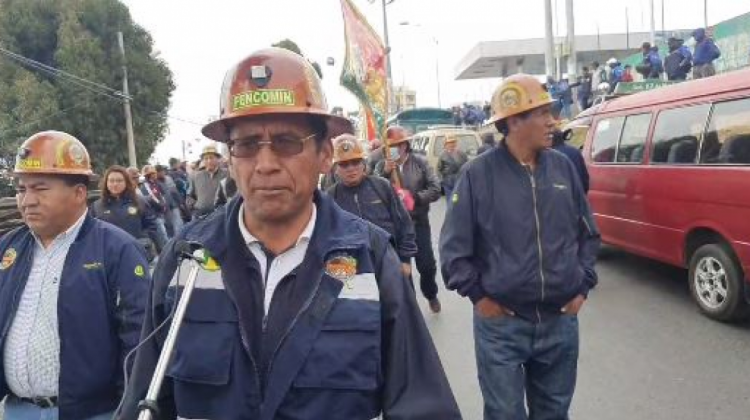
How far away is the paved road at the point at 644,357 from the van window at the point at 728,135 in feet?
5.07

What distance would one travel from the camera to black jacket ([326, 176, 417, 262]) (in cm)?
526

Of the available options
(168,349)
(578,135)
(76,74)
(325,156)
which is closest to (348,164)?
(325,156)

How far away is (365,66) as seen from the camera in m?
6.37

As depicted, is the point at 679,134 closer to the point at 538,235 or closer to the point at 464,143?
the point at 538,235

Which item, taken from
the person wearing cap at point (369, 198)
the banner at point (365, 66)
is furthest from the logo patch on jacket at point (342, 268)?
the banner at point (365, 66)

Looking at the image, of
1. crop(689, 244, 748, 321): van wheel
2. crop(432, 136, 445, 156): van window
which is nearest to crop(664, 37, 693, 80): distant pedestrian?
crop(432, 136, 445, 156): van window

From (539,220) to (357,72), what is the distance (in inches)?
144

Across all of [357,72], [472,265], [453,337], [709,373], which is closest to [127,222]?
[357,72]

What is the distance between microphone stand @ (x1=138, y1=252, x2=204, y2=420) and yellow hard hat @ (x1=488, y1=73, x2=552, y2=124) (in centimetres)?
203

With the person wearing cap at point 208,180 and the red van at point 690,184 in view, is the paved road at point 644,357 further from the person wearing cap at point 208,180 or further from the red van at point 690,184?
the person wearing cap at point 208,180

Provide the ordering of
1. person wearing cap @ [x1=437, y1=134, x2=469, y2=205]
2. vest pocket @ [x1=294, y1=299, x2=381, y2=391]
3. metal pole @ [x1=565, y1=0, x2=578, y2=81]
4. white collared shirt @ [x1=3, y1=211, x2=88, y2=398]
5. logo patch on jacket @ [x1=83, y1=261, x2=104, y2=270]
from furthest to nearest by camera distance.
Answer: metal pole @ [x1=565, y1=0, x2=578, y2=81] < person wearing cap @ [x1=437, y1=134, x2=469, y2=205] < logo patch on jacket @ [x1=83, y1=261, x2=104, y2=270] < white collared shirt @ [x1=3, y1=211, x2=88, y2=398] < vest pocket @ [x1=294, y1=299, x2=381, y2=391]

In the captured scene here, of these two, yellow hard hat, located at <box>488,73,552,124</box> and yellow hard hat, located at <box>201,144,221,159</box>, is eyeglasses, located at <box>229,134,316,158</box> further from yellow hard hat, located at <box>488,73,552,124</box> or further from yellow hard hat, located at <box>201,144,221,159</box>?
yellow hard hat, located at <box>201,144,221,159</box>

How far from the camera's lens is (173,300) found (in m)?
1.67

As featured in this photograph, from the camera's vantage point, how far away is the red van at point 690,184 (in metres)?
5.52
